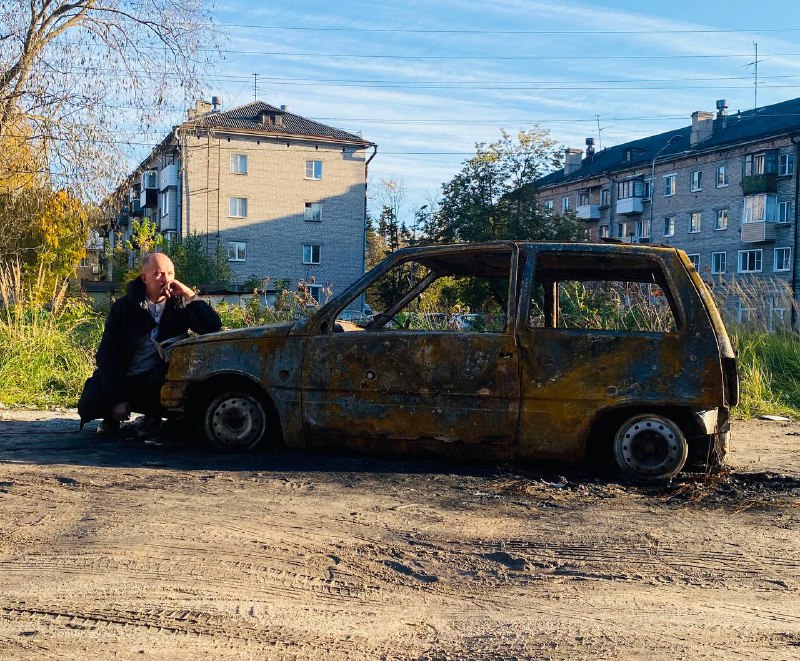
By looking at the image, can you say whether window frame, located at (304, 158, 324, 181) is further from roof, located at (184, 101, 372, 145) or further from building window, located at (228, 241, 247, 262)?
building window, located at (228, 241, 247, 262)

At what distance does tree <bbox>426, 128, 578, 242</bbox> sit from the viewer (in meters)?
38.2

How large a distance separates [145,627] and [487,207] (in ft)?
120

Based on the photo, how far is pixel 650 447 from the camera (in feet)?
20.0

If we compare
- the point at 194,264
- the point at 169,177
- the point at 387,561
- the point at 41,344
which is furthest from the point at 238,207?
the point at 387,561

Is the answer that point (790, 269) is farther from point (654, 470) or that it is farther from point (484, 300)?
point (654, 470)

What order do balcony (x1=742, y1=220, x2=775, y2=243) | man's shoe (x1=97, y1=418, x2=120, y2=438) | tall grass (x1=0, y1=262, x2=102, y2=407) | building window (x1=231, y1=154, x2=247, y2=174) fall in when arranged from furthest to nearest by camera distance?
building window (x1=231, y1=154, x2=247, y2=174)
balcony (x1=742, y1=220, x2=775, y2=243)
tall grass (x1=0, y1=262, x2=102, y2=407)
man's shoe (x1=97, y1=418, x2=120, y2=438)

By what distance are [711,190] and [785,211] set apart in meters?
6.68

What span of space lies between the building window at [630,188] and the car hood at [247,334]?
62449 mm

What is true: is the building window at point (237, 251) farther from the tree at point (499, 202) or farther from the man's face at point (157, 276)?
the man's face at point (157, 276)

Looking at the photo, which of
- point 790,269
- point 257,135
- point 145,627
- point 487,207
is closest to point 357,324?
point 145,627

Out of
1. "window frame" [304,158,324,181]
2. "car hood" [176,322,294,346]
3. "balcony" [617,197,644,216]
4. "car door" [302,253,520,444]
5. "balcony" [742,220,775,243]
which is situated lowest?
"car door" [302,253,520,444]

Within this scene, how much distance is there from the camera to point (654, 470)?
6.09m

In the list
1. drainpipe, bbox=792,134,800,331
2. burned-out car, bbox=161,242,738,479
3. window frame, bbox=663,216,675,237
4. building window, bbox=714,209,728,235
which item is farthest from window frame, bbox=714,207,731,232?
burned-out car, bbox=161,242,738,479

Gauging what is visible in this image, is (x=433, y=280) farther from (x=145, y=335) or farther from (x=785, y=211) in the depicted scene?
(x=785, y=211)
